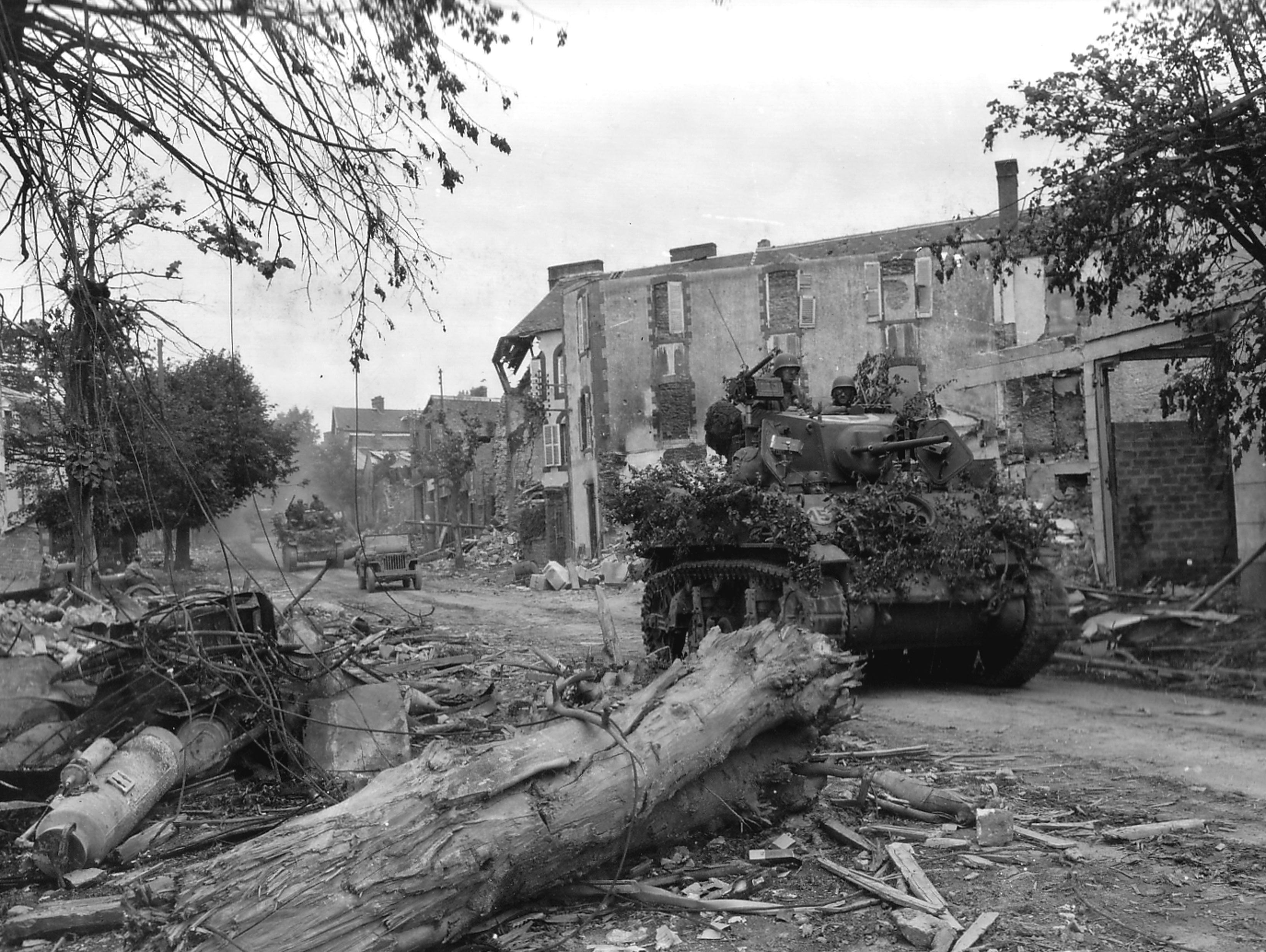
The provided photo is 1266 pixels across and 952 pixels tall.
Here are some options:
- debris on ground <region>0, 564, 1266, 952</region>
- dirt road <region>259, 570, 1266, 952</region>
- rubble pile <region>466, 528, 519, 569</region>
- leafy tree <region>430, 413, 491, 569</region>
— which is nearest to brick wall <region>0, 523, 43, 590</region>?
debris on ground <region>0, 564, 1266, 952</region>

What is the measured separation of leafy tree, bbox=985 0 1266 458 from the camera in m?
9.89

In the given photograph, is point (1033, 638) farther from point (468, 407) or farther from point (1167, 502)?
point (468, 407)

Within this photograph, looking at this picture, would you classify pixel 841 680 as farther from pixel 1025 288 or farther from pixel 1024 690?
pixel 1025 288

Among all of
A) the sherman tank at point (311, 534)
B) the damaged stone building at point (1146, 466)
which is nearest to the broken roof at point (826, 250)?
the sherman tank at point (311, 534)

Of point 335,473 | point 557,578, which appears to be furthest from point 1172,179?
point 335,473

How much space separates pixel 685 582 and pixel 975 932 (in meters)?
7.66

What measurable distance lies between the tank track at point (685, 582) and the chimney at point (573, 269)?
31018 millimetres

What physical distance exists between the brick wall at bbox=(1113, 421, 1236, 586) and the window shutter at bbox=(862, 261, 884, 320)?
739 inches

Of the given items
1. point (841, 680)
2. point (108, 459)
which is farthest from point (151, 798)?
point (841, 680)

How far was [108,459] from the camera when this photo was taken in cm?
749

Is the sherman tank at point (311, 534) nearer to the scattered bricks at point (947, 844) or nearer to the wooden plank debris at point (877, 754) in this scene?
the wooden plank debris at point (877, 754)

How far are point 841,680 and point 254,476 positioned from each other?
3116 cm

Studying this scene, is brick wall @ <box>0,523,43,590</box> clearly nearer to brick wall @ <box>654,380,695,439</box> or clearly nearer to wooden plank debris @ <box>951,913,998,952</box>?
brick wall @ <box>654,380,695,439</box>

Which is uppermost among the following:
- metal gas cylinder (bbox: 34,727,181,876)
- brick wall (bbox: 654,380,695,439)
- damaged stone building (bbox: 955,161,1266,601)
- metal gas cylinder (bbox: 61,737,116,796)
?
brick wall (bbox: 654,380,695,439)
